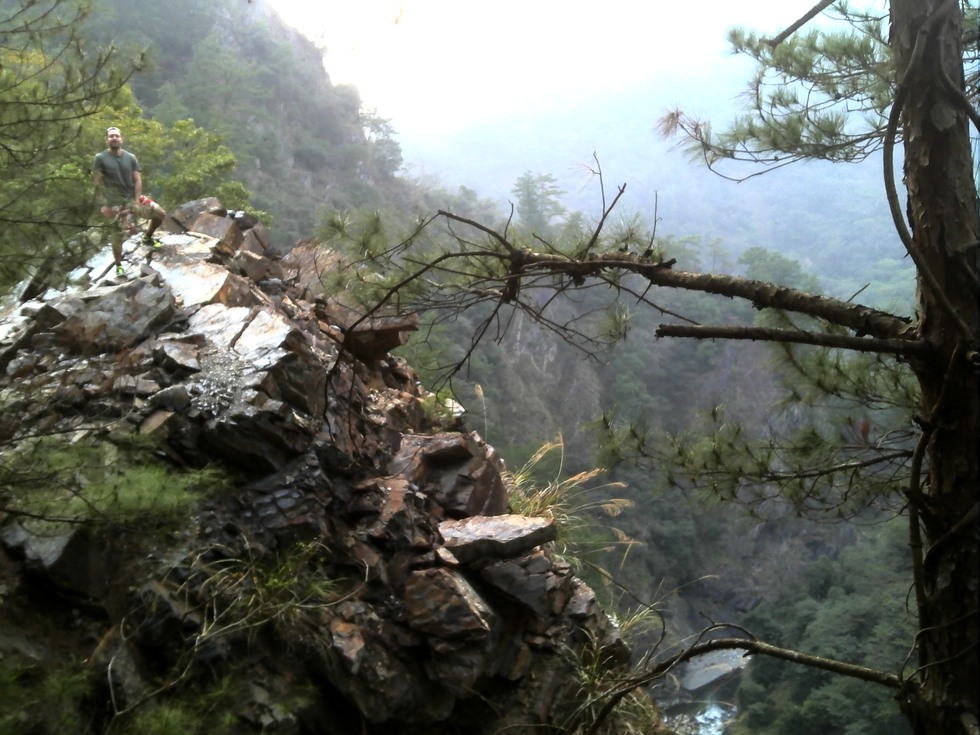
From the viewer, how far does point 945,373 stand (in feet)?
5.43

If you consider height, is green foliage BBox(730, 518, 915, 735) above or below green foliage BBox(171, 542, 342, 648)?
below

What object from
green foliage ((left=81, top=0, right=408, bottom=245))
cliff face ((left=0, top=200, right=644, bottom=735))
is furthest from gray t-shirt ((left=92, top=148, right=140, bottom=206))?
green foliage ((left=81, top=0, right=408, bottom=245))

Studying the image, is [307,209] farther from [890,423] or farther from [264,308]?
[890,423]

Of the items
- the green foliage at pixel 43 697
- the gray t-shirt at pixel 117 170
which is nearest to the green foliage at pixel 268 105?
the gray t-shirt at pixel 117 170

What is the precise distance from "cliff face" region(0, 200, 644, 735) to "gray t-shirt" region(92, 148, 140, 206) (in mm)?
572

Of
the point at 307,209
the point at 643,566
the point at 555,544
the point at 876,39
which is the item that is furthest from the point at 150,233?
the point at 643,566

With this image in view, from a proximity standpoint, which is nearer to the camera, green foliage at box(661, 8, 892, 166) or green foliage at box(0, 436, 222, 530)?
green foliage at box(0, 436, 222, 530)

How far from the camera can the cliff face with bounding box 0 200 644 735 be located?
2938mm

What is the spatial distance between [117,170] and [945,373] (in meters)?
5.15

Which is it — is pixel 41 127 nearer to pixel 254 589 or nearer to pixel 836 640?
pixel 254 589

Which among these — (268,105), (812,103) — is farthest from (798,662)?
(268,105)

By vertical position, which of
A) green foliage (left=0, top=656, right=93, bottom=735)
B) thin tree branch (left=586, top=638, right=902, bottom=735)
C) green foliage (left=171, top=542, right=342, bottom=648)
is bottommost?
green foliage (left=0, top=656, right=93, bottom=735)

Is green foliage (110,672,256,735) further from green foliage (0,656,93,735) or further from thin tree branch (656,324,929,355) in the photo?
thin tree branch (656,324,929,355)

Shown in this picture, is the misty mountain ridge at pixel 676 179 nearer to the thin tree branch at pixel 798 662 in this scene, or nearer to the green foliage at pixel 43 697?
the thin tree branch at pixel 798 662
